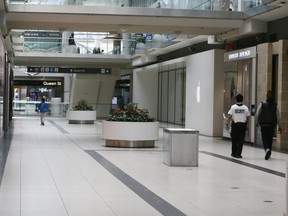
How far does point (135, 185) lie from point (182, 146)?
2942 millimetres

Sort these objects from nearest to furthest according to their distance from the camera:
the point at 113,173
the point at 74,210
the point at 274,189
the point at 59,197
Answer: the point at 74,210 < the point at 59,197 < the point at 274,189 < the point at 113,173

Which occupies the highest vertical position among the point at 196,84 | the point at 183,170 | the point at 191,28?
the point at 191,28

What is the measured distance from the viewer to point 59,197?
7.72 metres

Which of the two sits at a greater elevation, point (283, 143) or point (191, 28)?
point (191, 28)

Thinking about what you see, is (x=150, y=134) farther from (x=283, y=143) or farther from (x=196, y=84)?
(x=196, y=84)

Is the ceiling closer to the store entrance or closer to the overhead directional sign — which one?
the store entrance

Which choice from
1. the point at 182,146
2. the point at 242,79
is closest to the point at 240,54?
the point at 242,79

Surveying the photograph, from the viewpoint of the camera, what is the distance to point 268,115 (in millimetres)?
13781

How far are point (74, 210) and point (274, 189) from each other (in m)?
3.72

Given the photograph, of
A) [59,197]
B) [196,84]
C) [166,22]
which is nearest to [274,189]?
[59,197]

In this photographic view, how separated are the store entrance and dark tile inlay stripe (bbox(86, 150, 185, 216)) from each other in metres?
7.99

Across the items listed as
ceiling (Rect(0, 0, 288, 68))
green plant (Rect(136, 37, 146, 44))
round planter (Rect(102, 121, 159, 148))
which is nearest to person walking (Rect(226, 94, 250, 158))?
round planter (Rect(102, 121, 159, 148))

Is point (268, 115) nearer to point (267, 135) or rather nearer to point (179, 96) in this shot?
point (267, 135)

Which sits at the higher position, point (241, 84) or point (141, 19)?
point (141, 19)
